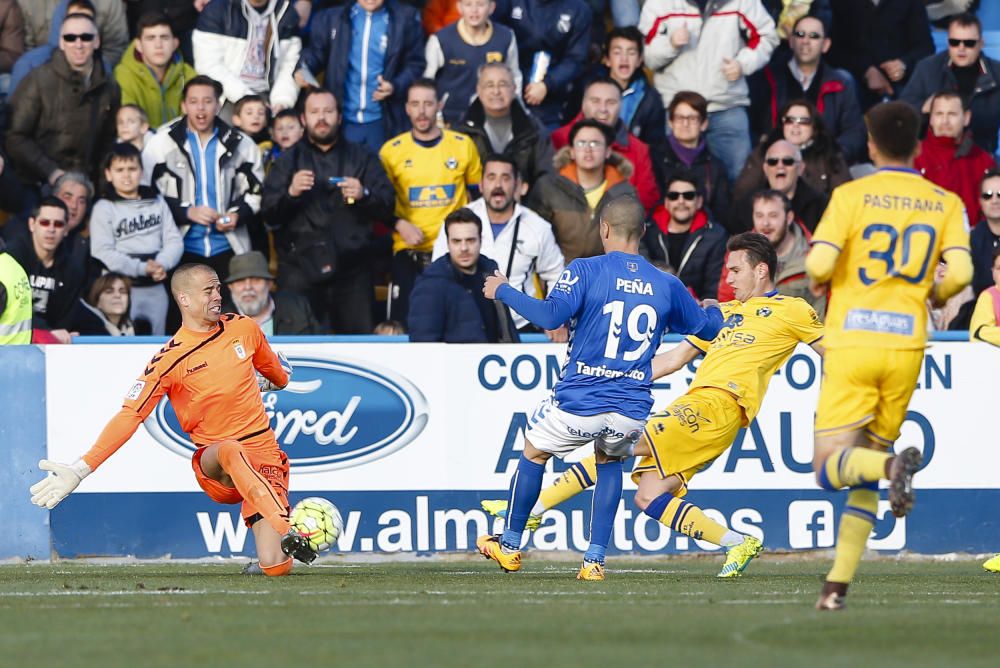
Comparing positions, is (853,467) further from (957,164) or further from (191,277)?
(957,164)

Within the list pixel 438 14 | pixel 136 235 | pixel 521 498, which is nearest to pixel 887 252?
pixel 521 498

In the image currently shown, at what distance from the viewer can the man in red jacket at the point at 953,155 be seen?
14711mm

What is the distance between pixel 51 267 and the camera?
520 inches

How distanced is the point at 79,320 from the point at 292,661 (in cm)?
787

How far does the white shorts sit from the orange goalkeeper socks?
1545mm

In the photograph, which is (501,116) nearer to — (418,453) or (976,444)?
(418,453)

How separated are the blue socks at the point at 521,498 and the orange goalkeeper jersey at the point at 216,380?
5.12 ft

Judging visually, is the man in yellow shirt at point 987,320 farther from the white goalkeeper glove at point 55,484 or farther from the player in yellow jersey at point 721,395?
the white goalkeeper glove at point 55,484

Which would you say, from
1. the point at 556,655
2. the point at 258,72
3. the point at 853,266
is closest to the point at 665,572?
the point at 853,266

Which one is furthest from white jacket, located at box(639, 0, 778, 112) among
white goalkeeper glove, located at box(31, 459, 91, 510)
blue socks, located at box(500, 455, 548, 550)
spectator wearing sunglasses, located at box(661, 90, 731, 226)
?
white goalkeeper glove, located at box(31, 459, 91, 510)

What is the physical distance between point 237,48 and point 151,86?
0.84 m

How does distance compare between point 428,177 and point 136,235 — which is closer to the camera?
point 136,235

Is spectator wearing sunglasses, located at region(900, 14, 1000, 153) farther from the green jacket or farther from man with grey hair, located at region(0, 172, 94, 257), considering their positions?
man with grey hair, located at region(0, 172, 94, 257)

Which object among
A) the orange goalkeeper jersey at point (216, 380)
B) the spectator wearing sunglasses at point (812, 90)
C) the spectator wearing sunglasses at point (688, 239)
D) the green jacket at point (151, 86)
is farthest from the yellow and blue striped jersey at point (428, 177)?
the orange goalkeeper jersey at point (216, 380)
